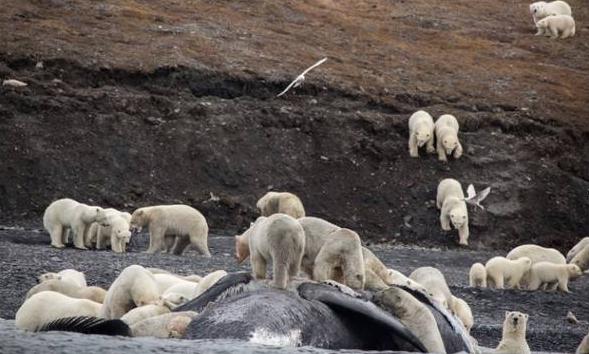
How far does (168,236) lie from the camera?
1062 inches

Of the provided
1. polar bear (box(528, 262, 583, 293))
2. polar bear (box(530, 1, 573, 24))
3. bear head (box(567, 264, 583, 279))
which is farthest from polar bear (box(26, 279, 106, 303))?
polar bear (box(530, 1, 573, 24))

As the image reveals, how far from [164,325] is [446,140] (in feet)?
82.5

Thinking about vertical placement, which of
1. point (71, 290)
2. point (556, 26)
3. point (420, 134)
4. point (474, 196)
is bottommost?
point (474, 196)

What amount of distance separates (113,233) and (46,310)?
42.7ft

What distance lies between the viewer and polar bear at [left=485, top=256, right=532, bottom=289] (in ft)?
83.7

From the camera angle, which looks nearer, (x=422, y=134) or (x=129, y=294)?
(x=129, y=294)

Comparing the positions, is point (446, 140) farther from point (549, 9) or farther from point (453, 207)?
point (549, 9)

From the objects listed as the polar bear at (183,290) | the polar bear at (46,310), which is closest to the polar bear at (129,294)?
the polar bear at (46,310)

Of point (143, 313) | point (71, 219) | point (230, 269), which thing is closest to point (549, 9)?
point (71, 219)

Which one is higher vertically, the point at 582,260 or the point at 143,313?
the point at 143,313

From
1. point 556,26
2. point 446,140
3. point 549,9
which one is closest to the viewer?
point 446,140

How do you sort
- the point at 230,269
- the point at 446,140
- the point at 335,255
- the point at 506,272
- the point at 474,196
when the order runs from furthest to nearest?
the point at 446,140
the point at 474,196
the point at 506,272
the point at 230,269
the point at 335,255

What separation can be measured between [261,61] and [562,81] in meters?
9.52

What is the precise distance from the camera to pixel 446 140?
36.5 metres
